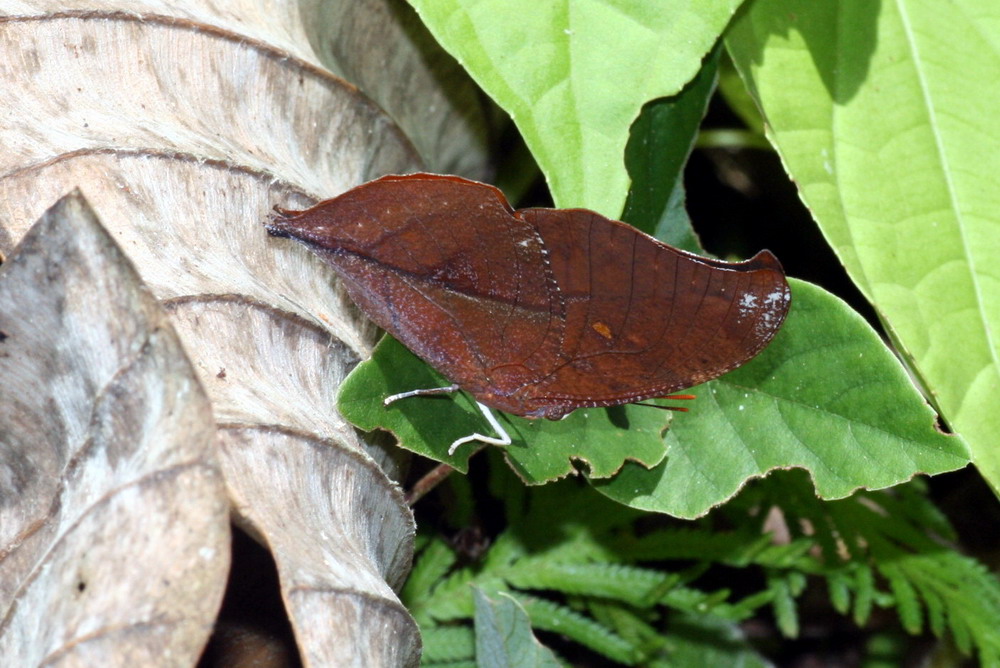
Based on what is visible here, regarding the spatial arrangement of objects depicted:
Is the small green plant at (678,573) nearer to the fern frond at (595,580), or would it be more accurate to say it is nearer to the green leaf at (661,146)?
the fern frond at (595,580)

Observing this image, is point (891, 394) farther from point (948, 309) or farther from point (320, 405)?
point (320, 405)

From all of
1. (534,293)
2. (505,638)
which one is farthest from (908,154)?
(505,638)

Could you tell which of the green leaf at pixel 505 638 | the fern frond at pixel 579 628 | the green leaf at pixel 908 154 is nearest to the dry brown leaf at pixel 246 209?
the green leaf at pixel 505 638

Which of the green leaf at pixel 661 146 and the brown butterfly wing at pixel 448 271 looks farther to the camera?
the green leaf at pixel 661 146

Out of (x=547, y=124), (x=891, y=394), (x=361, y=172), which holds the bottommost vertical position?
(x=891, y=394)

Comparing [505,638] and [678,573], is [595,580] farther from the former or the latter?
[505,638]

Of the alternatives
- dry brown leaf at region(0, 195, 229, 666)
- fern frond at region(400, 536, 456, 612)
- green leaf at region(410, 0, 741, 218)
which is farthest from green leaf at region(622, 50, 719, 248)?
dry brown leaf at region(0, 195, 229, 666)

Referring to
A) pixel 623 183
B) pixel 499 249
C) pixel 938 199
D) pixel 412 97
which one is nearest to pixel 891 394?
pixel 938 199
